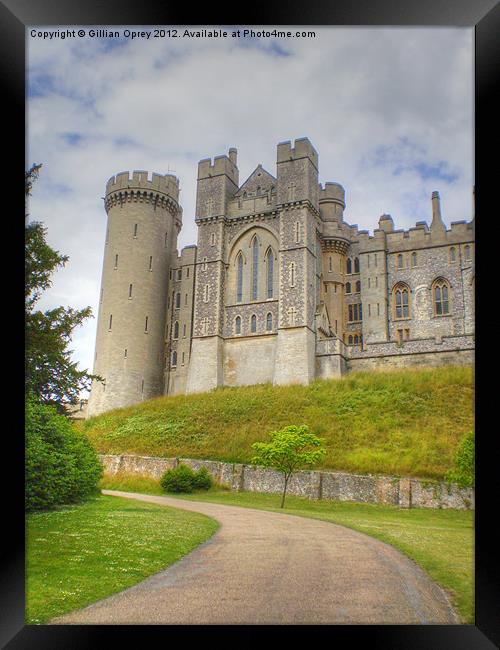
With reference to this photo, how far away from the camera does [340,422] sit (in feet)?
55.2

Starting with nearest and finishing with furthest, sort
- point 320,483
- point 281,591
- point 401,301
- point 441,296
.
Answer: point 281,591 < point 320,483 < point 441,296 < point 401,301

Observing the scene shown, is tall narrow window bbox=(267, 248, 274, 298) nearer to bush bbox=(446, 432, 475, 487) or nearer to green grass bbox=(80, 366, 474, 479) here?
green grass bbox=(80, 366, 474, 479)

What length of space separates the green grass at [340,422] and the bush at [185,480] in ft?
2.61

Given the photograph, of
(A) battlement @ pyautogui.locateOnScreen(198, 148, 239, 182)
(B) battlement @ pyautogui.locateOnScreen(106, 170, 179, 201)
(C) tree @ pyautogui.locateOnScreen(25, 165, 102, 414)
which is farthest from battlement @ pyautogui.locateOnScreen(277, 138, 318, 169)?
(C) tree @ pyautogui.locateOnScreen(25, 165, 102, 414)

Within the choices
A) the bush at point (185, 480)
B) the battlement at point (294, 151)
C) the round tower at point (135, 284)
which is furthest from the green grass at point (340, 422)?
the battlement at point (294, 151)

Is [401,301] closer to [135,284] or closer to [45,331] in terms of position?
[135,284]

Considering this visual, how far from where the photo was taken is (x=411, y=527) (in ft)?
34.9

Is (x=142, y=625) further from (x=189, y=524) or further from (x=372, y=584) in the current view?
(x=189, y=524)

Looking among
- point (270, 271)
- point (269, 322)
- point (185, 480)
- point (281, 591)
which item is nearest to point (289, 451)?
point (185, 480)

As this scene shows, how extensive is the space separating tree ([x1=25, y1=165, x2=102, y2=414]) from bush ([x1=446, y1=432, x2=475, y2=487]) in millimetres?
7267

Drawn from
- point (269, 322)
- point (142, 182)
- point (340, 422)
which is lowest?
point (340, 422)

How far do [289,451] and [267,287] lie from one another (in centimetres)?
1435

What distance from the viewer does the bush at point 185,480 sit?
45.4 feet

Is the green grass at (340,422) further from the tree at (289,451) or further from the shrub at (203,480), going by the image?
the shrub at (203,480)
